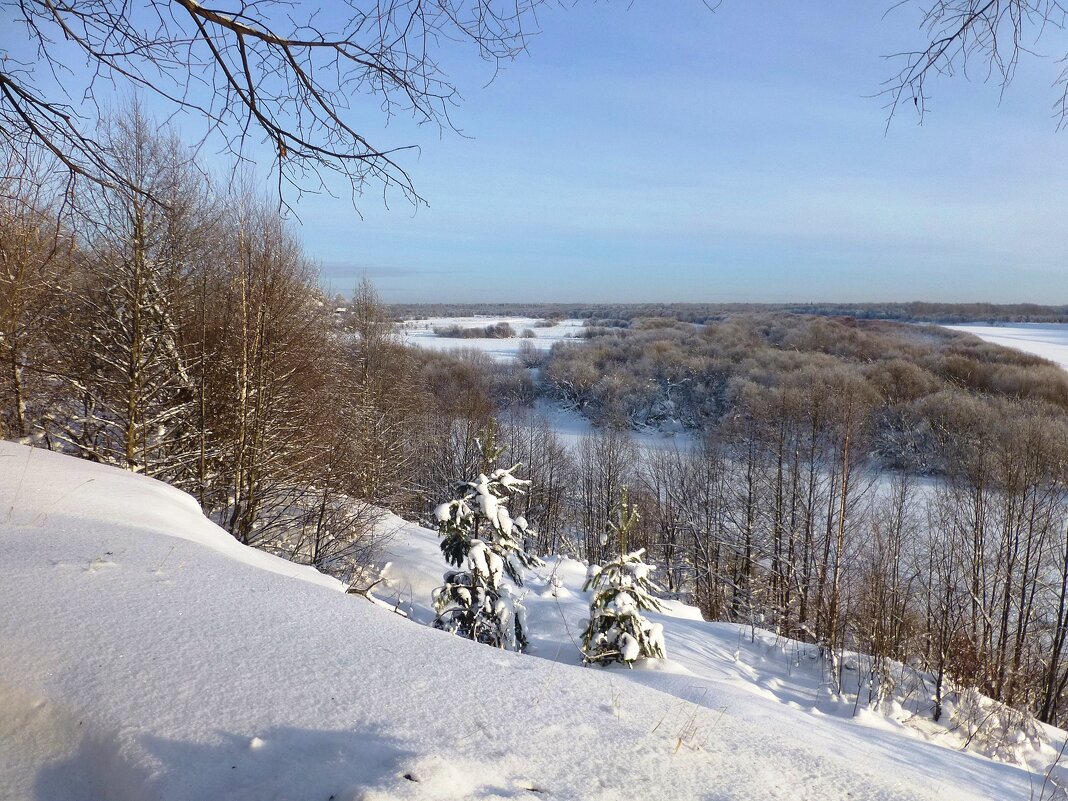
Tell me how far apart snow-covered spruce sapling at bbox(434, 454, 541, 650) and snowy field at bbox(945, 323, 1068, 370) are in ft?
142

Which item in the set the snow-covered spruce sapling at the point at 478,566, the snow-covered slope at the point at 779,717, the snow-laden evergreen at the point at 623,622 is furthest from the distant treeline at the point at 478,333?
the snow-laden evergreen at the point at 623,622

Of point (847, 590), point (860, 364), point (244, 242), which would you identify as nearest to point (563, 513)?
point (847, 590)

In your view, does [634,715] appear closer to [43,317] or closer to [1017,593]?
[43,317]

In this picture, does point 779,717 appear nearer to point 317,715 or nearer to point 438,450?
point 317,715

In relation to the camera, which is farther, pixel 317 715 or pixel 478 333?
pixel 478 333

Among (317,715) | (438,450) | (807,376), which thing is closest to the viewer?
(317,715)

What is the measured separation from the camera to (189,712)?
2047mm

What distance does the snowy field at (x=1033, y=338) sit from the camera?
141 feet

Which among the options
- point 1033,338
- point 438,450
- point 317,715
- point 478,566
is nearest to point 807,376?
point 438,450

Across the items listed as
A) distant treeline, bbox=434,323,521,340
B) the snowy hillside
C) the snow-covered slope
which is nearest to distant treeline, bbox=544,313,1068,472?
the snow-covered slope

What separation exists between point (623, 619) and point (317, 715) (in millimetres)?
3916

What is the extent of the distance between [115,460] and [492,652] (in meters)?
9.99

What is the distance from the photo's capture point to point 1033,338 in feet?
185

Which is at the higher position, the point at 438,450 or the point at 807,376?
the point at 807,376
